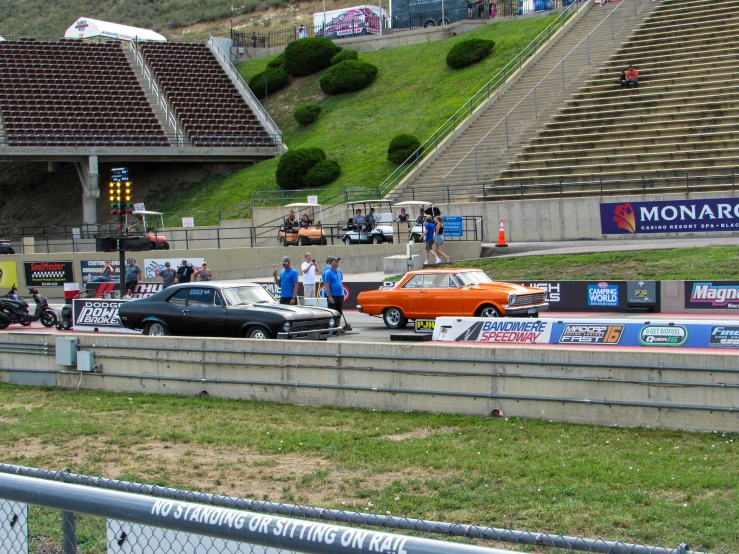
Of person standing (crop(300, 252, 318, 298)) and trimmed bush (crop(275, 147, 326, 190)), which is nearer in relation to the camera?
person standing (crop(300, 252, 318, 298))

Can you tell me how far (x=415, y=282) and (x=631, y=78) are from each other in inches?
1010

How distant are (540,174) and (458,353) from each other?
90.9 ft

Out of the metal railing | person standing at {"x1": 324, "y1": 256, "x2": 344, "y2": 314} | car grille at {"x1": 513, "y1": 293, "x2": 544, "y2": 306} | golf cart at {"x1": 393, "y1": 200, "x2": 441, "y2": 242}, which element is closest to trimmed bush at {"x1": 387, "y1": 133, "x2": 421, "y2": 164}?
golf cart at {"x1": 393, "y1": 200, "x2": 441, "y2": 242}

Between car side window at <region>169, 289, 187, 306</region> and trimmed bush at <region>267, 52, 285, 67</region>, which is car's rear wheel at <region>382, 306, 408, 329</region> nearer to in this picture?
car side window at <region>169, 289, 187, 306</region>

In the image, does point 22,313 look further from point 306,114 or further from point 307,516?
point 306,114

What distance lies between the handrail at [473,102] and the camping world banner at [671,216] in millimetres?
13716

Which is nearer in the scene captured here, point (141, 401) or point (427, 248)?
point (141, 401)

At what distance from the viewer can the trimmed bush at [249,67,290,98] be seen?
61.1 m

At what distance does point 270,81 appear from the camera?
6103cm

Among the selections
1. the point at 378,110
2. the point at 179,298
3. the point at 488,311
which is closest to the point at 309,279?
the point at 488,311

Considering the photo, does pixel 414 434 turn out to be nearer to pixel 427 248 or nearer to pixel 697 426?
pixel 697 426

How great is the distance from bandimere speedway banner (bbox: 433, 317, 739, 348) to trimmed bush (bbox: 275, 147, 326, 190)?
1267 inches

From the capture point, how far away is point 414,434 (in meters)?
11.2

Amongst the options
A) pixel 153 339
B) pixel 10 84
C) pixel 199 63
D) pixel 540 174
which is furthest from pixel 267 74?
pixel 153 339
